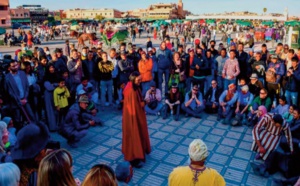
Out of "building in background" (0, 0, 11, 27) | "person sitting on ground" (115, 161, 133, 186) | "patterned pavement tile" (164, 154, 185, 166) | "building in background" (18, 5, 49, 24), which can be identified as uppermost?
"building in background" (18, 5, 49, 24)

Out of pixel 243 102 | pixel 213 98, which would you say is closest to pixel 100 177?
pixel 243 102

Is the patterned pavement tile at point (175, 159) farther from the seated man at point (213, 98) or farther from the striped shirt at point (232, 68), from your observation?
the striped shirt at point (232, 68)

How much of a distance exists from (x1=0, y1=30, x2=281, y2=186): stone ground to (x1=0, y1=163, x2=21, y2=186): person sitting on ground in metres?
2.89

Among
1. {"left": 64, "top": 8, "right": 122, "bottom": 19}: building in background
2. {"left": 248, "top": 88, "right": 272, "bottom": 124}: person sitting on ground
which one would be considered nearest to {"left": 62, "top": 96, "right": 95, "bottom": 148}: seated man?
{"left": 248, "top": 88, "right": 272, "bottom": 124}: person sitting on ground

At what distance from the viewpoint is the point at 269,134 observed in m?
5.04

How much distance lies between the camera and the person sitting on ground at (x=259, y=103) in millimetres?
7086

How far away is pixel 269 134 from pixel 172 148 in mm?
2011

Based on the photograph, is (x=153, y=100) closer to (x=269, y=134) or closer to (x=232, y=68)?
(x=232, y=68)

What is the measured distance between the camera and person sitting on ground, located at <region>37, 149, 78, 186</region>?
2.18 m

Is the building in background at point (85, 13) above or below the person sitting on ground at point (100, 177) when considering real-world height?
above

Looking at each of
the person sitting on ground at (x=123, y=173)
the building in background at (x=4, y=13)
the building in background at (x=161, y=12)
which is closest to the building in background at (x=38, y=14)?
the building in background at (x=4, y=13)

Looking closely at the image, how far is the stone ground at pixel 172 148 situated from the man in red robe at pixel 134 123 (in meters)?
0.33

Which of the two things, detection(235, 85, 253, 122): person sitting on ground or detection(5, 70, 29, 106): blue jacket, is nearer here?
detection(5, 70, 29, 106): blue jacket

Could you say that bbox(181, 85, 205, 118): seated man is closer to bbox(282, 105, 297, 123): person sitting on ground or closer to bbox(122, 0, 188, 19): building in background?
bbox(282, 105, 297, 123): person sitting on ground
